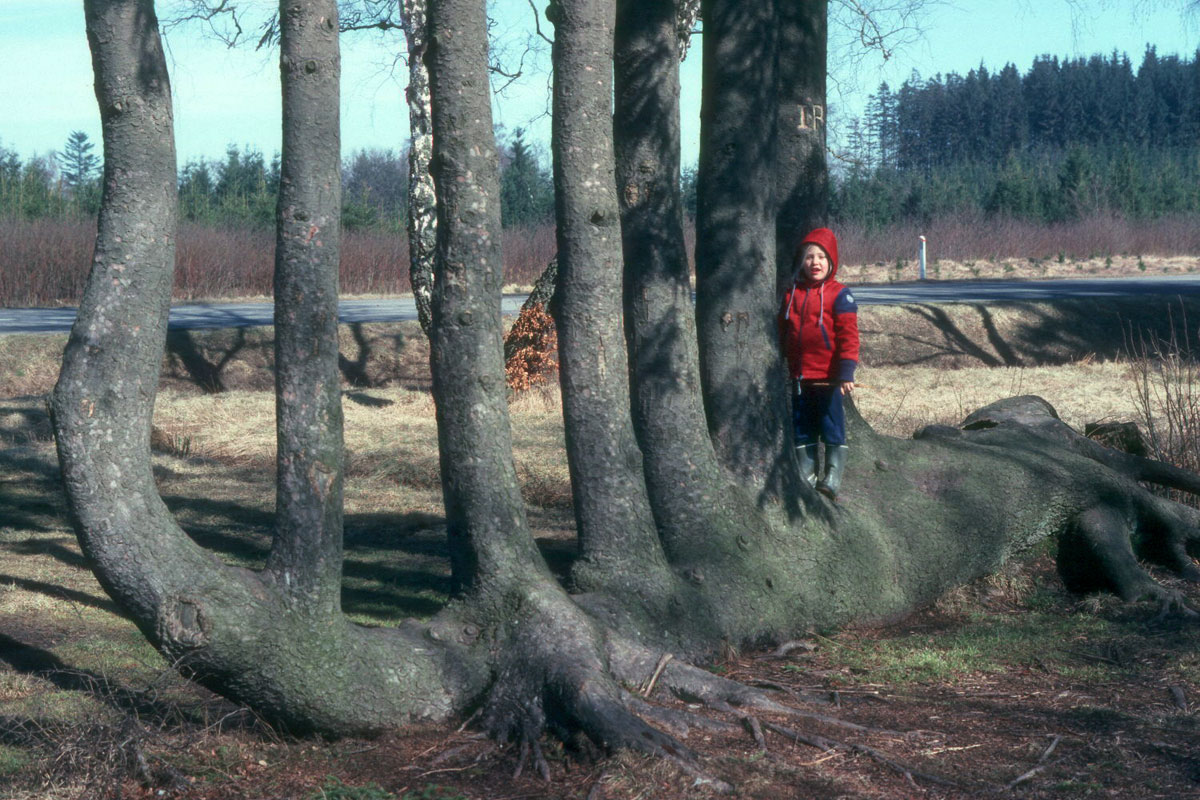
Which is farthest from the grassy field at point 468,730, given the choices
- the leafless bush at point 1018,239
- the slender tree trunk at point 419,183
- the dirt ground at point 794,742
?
the leafless bush at point 1018,239

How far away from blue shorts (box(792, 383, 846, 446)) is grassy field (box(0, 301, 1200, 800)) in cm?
28

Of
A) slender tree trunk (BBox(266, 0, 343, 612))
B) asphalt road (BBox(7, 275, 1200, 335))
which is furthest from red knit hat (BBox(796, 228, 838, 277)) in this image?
asphalt road (BBox(7, 275, 1200, 335))

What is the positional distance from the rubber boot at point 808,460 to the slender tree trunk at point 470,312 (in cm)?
204

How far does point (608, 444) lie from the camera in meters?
4.38

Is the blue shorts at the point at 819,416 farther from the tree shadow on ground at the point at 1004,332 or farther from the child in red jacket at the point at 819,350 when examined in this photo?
the tree shadow on ground at the point at 1004,332

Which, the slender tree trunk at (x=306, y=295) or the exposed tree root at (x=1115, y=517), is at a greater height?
the slender tree trunk at (x=306, y=295)

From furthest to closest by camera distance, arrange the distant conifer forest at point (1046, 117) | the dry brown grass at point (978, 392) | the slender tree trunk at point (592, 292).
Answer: the distant conifer forest at point (1046, 117), the dry brown grass at point (978, 392), the slender tree trunk at point (592, 292)

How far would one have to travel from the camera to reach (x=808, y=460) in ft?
18.9

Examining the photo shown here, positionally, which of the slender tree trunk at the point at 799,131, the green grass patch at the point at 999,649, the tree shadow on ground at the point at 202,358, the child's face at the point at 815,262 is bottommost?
the green grass patch at the point at 999,649

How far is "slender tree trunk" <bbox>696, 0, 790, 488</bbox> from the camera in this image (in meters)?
5.04

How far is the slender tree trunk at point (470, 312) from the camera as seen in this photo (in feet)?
13.0

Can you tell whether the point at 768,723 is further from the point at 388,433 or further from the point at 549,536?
the point at 388,433

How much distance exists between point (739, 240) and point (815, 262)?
77 centimetres

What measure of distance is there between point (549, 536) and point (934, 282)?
26.4 meters
